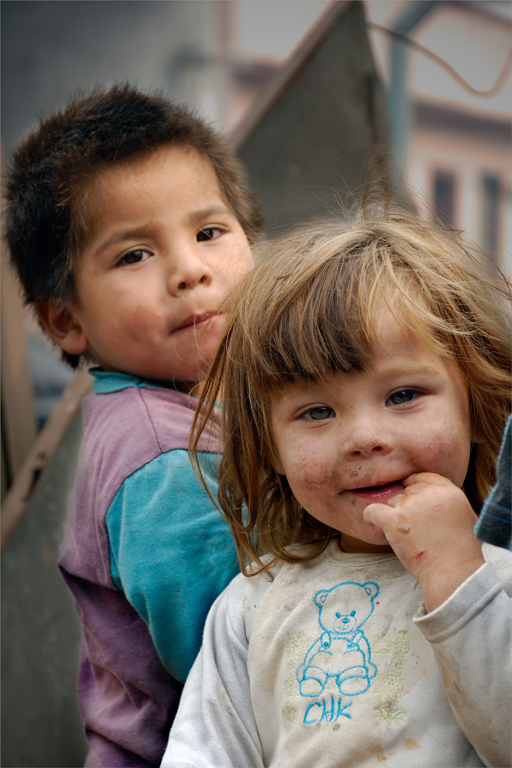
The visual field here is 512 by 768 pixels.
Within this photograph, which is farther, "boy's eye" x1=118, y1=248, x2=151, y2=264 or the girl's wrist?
"boy's eye" x1=118, y1=248, x2=151, y2=264

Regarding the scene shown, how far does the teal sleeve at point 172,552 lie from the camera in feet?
3.98

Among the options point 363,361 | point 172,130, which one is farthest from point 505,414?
point 172,130

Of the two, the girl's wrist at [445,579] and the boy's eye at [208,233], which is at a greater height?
the boy's eye at [208,233]

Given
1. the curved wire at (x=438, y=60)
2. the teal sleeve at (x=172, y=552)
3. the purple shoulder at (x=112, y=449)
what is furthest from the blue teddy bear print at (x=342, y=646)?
the curved wire at (x=438, y=60)

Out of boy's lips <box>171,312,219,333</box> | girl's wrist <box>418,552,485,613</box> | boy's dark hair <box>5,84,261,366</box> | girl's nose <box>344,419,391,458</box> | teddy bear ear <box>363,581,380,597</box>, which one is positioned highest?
boy's dark hair <box>5,84,261,366</box>

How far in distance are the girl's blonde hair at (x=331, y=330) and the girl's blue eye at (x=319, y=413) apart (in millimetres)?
46

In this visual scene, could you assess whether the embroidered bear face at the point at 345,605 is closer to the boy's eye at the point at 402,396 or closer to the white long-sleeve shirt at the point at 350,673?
the white long-sleeve shirt at the point at 350,673

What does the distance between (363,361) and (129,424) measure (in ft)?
1.77

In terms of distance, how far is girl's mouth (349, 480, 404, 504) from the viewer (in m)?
0.98

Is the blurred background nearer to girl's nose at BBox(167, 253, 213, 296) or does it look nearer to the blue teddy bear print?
girl's nose at BBox(167, 253, 213, 296)

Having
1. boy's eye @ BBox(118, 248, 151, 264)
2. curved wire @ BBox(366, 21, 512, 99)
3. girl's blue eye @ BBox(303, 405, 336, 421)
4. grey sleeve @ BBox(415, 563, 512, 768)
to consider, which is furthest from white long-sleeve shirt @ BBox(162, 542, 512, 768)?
curved wire @ BBox(366, 21, 512, 99)

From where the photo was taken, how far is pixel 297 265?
1.13 metres

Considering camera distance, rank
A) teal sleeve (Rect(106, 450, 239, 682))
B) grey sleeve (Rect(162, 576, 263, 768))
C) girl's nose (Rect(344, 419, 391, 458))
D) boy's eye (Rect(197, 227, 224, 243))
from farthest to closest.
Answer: boy's eye (Rect(197, 227, 224, 243))
teal sleeve (Rect(106, 450, 239, 682))
grey sleeve (Rect(162, 576, 263, 768))
girl's nose (Rect(344, 419, 391, 458))

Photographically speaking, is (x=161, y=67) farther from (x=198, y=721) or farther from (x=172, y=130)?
(x=198, y=721)
